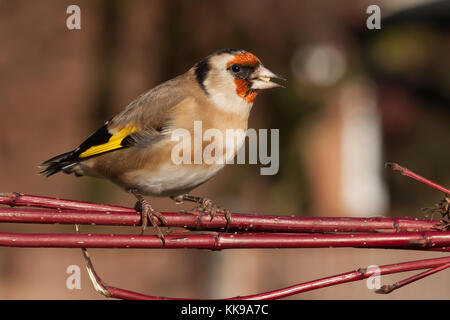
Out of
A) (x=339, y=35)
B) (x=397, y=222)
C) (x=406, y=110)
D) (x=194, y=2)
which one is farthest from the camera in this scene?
(x=406, y=110)

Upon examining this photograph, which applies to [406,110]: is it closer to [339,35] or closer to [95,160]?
[339,35]

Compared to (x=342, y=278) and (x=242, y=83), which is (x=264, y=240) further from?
(x=242, y=83)

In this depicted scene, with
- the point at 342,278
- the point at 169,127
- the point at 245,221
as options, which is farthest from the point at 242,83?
the point at 342,278

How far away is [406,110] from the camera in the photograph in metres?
14.3

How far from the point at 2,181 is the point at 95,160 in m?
6.90

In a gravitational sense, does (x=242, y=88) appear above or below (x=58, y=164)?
above

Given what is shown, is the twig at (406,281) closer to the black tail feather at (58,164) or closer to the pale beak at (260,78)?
the pale beak at (260,78)

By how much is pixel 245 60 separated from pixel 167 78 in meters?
5.09

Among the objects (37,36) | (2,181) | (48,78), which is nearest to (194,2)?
(37,36)

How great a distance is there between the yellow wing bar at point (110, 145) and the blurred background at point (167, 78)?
3892 millimetres

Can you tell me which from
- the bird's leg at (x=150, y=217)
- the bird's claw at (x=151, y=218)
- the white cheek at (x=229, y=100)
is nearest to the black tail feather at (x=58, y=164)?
the white cheek at (x=229, y=100)

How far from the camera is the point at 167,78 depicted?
9.04 m

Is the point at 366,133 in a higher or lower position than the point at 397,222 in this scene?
higher

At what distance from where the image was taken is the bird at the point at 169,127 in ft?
12.4
